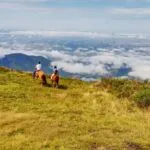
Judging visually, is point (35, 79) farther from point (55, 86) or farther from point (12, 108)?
point (12, 108)

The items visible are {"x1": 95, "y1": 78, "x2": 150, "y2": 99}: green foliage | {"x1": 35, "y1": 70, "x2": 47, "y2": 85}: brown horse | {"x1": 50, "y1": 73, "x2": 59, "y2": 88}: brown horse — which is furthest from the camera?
{"x1": 35, "y1": 70, "x2": 47, "y2": 85}: brown horse

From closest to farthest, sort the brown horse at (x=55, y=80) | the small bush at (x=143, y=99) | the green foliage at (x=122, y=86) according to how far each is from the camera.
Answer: the small bush at (x=143, y=99)
the green foliage at (x=122, y=86)
the brown horse at (x=55, y=80)

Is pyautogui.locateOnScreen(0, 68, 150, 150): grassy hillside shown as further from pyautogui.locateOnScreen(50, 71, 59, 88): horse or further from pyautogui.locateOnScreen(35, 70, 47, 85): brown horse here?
pyautogui.locateOnScreen(35, 70, 47, 85): brown horse

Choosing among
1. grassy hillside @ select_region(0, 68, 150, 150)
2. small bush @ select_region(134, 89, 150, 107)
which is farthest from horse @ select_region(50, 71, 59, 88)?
small bush @ select_region(134, 89, 150, 107)

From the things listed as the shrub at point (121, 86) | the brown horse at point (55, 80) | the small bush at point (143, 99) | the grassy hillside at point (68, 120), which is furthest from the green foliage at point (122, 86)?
the brown horse at point (55, 80)

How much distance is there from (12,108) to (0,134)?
272 inches

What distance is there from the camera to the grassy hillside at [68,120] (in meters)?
25.8

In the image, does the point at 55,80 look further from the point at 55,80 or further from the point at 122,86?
the point at 122,86

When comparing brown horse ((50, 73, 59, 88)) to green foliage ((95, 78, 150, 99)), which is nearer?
green foliage ((95, 78, 150, 99))

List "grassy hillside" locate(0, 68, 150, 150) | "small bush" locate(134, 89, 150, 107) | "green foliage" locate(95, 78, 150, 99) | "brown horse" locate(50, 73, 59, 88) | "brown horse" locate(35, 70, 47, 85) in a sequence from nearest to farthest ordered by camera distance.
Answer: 1. "grassy hillside" locate(0, 68, 150, 150)
2. "small bush" locate(134, 89, 150, 107)
3. "green foliage" locate(95, 78, 150, 99)
4. "brown horse" locate(50, 73, 59, 88)
5. "brown horse" locate(35, 70, 47, 85)

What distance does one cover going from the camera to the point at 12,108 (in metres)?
34.4

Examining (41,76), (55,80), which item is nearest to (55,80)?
(55,80)

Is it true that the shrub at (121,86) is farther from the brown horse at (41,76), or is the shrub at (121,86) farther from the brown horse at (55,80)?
the brown horse at (41,76)

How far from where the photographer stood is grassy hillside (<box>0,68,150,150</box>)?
25.8 m
